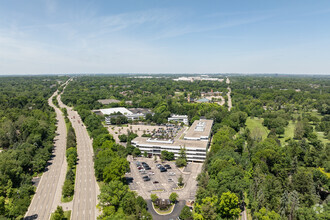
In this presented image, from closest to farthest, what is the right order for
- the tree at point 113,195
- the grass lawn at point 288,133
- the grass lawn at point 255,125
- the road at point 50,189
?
the tree at point 113,195
the road at point 50,189
the grass lawn at point 288,133
the grass lawn at point 255,125

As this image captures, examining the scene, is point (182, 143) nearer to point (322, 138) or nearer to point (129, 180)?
point (129, 180)

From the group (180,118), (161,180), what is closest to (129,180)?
(161,180)

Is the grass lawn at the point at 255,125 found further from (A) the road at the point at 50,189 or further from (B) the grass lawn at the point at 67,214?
(B) the grass lawn at the point at 67,214

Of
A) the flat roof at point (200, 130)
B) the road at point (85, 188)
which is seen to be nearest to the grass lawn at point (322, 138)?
the flat roof at point (200, 130)

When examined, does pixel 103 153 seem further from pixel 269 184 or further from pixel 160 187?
pixel 269 184

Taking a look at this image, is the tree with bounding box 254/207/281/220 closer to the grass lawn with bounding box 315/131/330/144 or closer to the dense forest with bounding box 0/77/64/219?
the dense forest with bounding box 0/77/64/219

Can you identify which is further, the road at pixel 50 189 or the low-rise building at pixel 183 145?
the low-rise building at pixel 183 145

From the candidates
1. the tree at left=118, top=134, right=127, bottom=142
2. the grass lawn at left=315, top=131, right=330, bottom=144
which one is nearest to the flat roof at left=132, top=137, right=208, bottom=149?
the tree at left=118, top=134, right=127, bottom=142

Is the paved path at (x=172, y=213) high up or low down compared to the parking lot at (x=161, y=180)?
up
